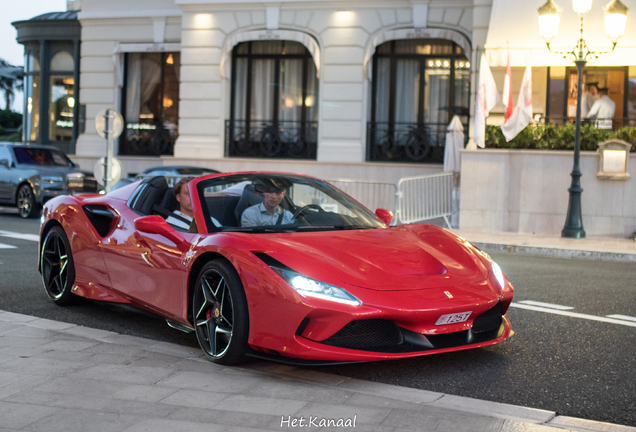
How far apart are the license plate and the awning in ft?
43.6

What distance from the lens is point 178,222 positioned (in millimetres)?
5496

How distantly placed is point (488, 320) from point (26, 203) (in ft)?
50.8

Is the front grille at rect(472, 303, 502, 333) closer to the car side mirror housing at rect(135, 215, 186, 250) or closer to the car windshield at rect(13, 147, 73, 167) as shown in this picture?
the car side mirror housing at rect(135, 215, 186, 250)

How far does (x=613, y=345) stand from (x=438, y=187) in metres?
11.7

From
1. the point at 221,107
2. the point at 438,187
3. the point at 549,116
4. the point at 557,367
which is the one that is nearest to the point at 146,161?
the point at 221,107

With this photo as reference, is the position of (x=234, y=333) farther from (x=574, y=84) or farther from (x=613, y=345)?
(x=574, y=84)

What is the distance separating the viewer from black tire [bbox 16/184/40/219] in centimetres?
1803

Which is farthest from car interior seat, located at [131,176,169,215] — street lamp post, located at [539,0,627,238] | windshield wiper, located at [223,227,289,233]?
street lamp post, located at [539,0,627,238]

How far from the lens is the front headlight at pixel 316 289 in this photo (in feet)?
13.9

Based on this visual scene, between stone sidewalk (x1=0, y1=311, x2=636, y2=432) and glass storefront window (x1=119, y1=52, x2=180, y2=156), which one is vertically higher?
glass storefront window (x1=119, y1=52, x2=180, y2=156)

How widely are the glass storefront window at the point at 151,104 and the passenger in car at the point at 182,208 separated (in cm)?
1858

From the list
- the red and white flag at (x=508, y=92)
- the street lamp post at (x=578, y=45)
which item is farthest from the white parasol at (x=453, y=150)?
the street lamp post at (x=578, y=45)

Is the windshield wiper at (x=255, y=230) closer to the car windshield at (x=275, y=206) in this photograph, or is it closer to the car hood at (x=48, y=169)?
the car windshield at (x=275, y=206)

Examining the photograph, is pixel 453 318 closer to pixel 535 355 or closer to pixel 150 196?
pixel 535 355
